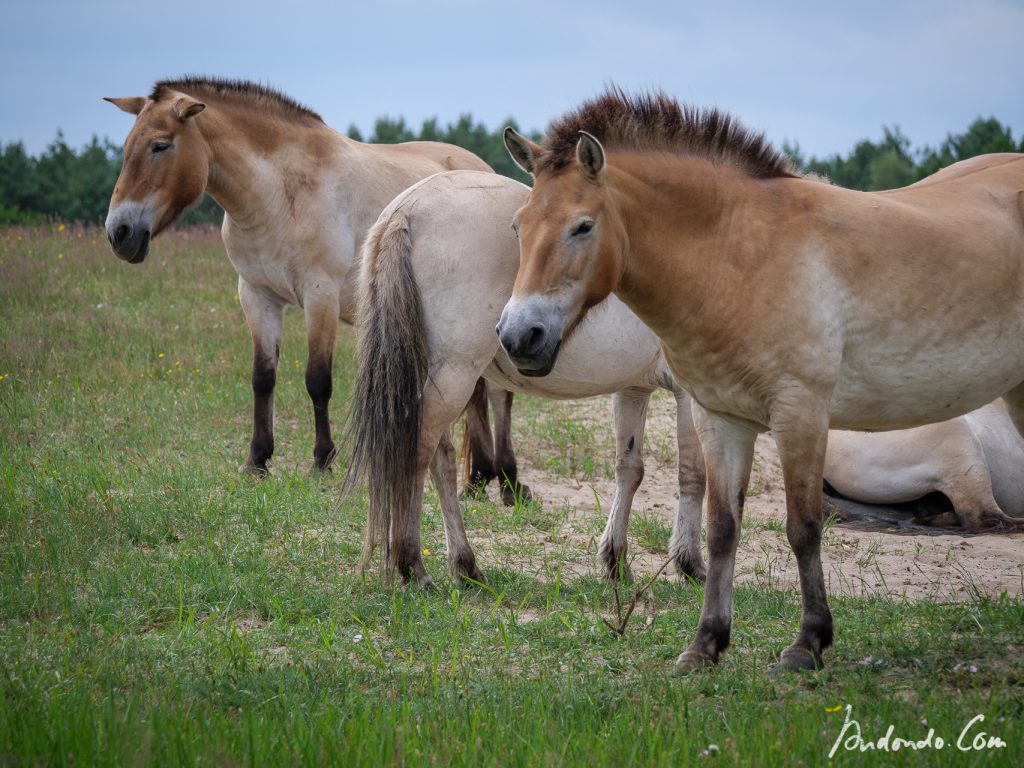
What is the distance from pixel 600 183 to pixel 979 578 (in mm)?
3433

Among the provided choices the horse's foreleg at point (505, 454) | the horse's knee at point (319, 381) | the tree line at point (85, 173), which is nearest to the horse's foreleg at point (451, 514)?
the horse's foreleg at point (505, 454)

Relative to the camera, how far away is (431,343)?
5051mm

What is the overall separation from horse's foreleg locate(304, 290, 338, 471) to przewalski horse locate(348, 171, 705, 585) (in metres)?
2.31

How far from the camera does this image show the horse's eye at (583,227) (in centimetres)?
366

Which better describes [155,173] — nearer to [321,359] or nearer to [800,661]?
[321,359]

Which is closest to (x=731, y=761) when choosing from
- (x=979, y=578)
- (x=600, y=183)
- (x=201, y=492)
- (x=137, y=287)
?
(x=600, y=183)

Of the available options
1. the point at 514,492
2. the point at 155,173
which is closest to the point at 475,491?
the point at 514,492

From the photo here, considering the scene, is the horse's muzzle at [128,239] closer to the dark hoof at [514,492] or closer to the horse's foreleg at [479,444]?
the horse's foreleg at [479,444]

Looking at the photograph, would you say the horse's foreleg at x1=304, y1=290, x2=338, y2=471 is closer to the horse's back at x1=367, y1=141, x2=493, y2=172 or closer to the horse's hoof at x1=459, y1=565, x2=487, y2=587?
the horse's back at x1=367, y1=141, x2=493, y2=172

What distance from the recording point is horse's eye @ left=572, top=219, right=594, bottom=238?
144 inches

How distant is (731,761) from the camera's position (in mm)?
2840

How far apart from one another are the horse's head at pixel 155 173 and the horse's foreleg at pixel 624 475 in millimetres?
3387

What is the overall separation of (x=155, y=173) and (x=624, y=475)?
3.76 m

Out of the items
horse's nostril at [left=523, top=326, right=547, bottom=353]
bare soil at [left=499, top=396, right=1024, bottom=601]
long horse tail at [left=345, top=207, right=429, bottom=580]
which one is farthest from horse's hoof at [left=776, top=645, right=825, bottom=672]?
long horse tail at [left=345, top=207, right=429, bottom=580]
